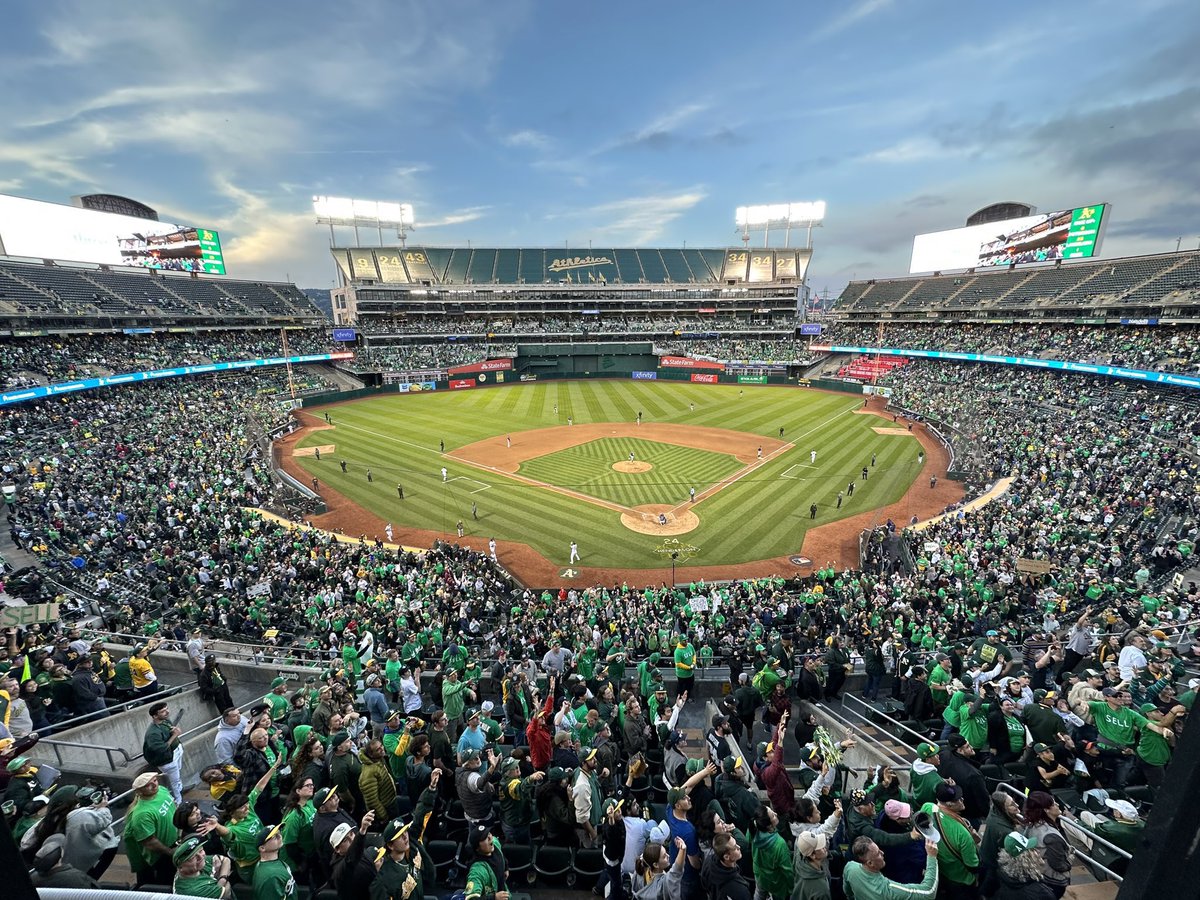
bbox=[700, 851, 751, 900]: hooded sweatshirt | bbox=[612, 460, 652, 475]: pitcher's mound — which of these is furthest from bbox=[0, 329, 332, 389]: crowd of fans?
bbox=[700, 851, 751, 900]: hooded sweatshirt

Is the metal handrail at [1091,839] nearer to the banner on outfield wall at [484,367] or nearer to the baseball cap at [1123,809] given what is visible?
the baseball cap at [1123,809]

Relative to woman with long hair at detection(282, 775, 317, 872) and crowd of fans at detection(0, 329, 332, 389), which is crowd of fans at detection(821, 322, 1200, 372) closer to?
woman with long hair at detection(282, 775, 317, 872)

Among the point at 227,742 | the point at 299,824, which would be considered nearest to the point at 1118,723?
the point at 299,824

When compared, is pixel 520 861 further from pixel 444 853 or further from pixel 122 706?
pixel 122 706

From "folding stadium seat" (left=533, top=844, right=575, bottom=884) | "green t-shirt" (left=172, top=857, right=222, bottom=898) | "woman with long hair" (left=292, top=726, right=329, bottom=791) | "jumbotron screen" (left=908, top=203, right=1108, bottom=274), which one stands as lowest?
"folding stadium seat" (left=533, top=844, right=575, bottom=884)

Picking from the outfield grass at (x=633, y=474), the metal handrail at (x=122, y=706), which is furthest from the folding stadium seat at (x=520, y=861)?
the outfield grass at (x=633, y=474)
